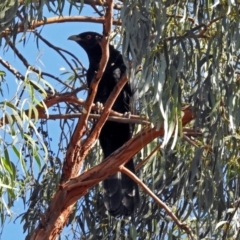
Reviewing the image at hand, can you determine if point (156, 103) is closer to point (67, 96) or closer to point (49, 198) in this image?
point (67, 96)

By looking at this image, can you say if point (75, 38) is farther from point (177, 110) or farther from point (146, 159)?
point (177, 110)

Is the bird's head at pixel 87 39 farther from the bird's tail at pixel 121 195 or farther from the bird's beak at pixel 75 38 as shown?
the bird's tail at pixel 121 195

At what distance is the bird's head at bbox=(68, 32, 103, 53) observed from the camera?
14.9ft

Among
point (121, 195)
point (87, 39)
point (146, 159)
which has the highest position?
point (87, 39)

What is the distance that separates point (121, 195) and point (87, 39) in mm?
1222

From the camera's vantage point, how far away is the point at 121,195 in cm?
372

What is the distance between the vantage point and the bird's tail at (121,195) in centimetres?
363

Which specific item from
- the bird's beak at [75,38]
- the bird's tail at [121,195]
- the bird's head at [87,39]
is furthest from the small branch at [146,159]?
the bird's beak at [75,38]

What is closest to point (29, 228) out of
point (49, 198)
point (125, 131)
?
point (49, 198)

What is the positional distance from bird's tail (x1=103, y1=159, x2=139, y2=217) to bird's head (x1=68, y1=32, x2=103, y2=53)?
3.33ft

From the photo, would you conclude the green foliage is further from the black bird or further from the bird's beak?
the bird's beak

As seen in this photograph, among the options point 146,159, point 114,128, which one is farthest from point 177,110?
point 114,128

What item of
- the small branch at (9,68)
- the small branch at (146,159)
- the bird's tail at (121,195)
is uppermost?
the small branch at (9,68)

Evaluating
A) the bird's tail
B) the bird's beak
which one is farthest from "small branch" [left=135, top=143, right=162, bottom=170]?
the bird's beak
